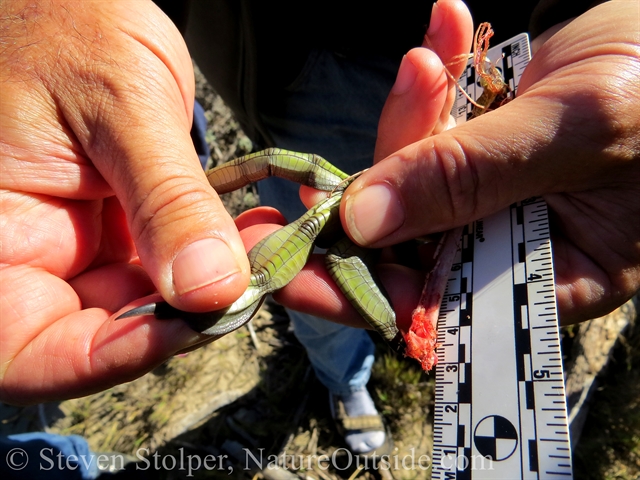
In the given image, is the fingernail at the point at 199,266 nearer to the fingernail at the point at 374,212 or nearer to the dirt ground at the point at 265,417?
the fingernail at the point at 374,212

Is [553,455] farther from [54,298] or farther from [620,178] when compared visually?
[54,298]

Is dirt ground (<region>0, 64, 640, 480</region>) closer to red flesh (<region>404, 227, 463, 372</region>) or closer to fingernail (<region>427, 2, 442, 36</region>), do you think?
red flesh (<region>404, 227, 463, 372</region>)

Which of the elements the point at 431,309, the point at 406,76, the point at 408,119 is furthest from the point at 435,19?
the point at 431,309

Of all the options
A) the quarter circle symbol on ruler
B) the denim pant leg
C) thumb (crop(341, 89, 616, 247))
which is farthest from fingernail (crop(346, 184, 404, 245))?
the denim pant leg

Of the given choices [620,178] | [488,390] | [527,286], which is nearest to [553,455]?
[488,390]

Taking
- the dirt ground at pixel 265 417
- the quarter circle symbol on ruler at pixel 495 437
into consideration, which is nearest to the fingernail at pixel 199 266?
the quarter circle symbol on ruler at pixel 495 437

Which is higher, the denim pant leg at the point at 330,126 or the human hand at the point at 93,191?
the denim pant leg at the point at 330,126
